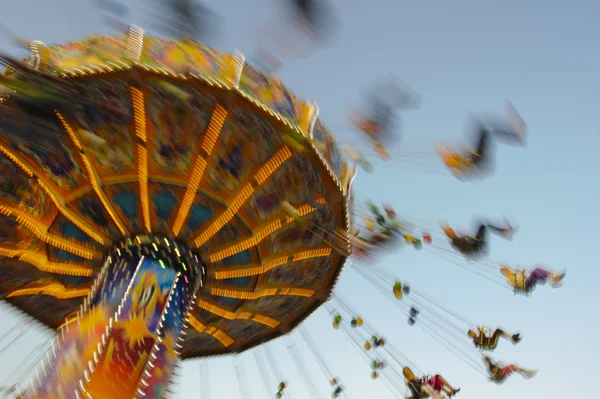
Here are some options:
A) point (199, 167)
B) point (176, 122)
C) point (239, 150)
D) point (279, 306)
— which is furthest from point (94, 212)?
point (279, 306)

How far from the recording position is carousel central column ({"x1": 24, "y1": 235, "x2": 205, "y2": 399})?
757 centimetres

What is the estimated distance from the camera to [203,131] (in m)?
7.84

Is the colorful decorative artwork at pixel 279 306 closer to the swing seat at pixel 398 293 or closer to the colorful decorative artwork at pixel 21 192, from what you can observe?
the swing seat at pixel 398 293

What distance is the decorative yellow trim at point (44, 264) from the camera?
938 cm

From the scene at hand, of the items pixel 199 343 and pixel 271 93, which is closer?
pixel 271 93

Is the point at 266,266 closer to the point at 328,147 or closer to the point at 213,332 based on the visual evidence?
the point at 328,147

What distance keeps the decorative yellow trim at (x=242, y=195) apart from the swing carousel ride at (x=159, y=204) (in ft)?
0.08

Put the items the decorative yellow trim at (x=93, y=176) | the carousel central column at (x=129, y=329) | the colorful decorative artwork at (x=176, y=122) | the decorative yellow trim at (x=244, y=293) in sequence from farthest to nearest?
the decorative yellow trim at (x=244, y=293), the decorative yellow trim at (x=93, y=176), the carousel central column at (x=129, y=329), the colorful decorative artwork at (x=176, y=122)

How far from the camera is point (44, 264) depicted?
9633 mm

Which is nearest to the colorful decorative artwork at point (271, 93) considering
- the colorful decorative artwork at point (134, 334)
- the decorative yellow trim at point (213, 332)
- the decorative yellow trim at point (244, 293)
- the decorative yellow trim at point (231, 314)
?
the colorful decorative artwork at point (134, 334)

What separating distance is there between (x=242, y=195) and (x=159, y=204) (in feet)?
5.07

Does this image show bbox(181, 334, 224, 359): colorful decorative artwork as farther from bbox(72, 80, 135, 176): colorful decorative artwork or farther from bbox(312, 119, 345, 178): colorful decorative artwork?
bbox(312, 119, 345, 178): colorful decorative artwork

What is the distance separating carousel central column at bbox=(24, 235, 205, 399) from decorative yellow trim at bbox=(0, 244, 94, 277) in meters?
1.07

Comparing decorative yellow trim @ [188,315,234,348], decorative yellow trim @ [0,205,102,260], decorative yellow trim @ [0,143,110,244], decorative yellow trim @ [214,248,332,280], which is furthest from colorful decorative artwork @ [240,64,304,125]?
decorative yellow trim @ [188,315,234,348]
